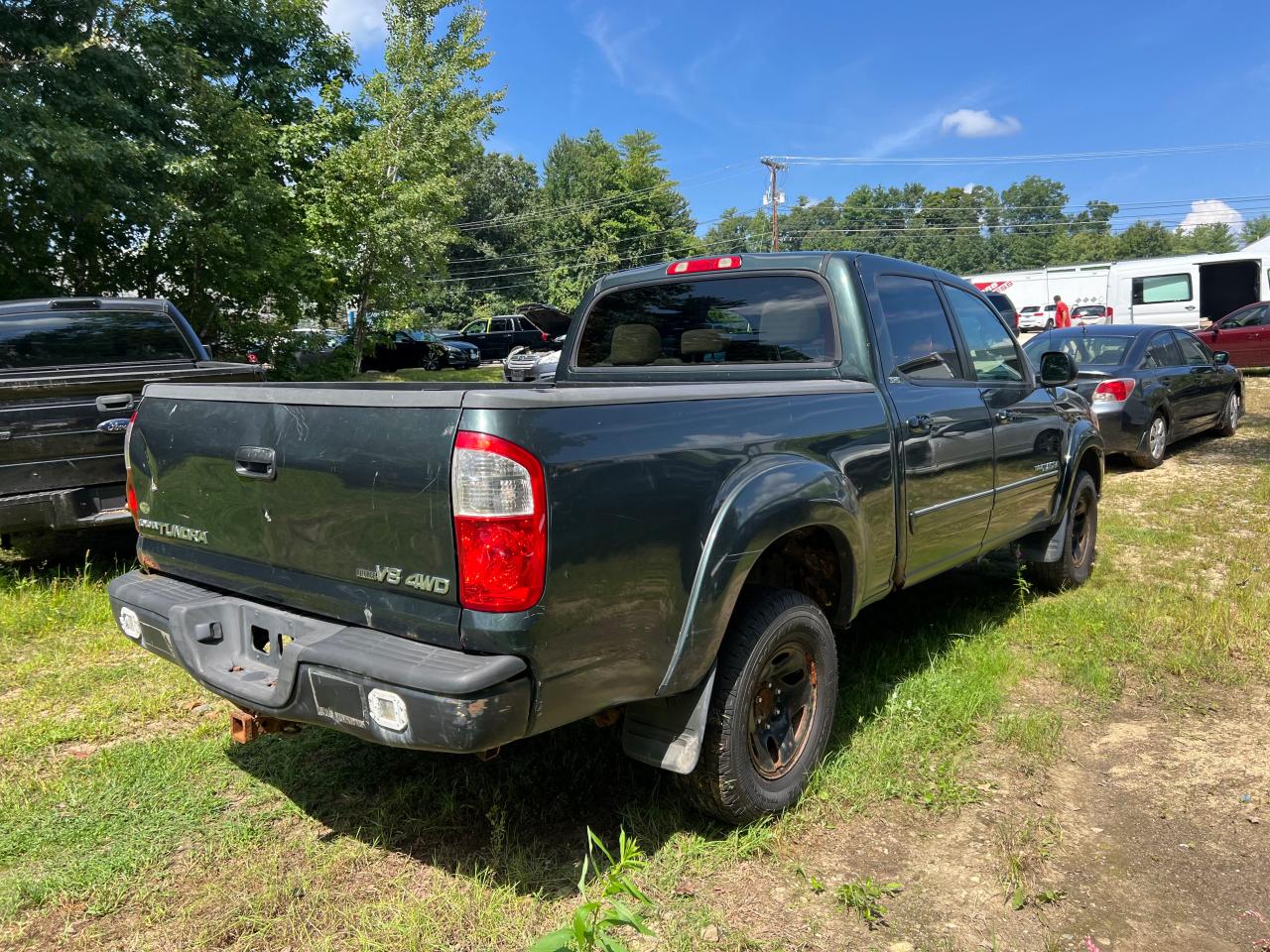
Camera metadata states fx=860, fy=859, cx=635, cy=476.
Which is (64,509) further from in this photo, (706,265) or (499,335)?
(499,335)

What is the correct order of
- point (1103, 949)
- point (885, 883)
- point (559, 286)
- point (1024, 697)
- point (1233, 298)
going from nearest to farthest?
point (1103, 949)
point (885, 883)
point (1024, 697)
point (1233, 298)
point (559, 286)

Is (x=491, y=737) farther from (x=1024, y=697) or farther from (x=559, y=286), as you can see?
(x=559, y=286)

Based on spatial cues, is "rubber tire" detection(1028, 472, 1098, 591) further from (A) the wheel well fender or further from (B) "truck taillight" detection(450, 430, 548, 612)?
(B) "truck taillight" detection(450, 430, 548, 612)

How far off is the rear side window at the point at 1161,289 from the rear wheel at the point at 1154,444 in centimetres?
1745

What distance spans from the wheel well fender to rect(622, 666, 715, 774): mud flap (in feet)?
0.30

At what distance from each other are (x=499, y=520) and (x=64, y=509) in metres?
4.13

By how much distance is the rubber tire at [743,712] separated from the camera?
2736mm

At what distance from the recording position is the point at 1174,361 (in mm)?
10172

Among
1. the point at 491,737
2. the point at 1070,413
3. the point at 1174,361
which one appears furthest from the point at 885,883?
the point at 1174,361

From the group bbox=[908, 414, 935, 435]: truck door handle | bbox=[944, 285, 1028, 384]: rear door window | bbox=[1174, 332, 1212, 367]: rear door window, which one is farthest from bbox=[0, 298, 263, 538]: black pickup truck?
bbox=[1174, 332, 1212, 367]: rear door window

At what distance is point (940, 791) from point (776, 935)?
1.06m

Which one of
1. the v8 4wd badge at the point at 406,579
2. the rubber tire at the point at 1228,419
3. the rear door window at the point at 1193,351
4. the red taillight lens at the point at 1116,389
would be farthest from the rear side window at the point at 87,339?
the rubber tire at the point at 1228,419

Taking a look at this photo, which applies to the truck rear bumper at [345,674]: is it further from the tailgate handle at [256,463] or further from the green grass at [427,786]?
the green grass at [427,786]

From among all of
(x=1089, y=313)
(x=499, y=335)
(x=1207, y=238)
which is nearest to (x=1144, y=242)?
(x=1207, y=238)
